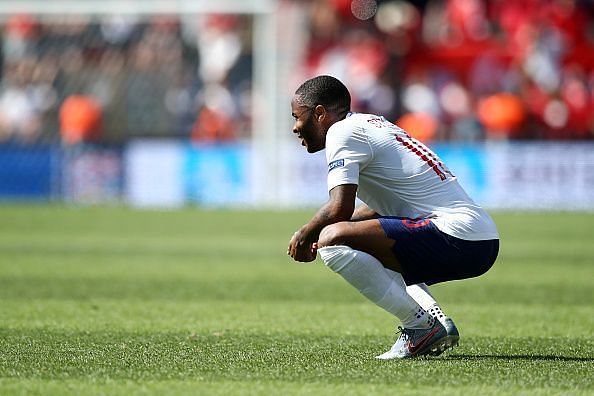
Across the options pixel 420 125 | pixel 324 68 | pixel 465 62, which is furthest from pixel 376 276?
pixel 465 62

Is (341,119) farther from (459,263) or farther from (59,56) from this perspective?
(59,56)

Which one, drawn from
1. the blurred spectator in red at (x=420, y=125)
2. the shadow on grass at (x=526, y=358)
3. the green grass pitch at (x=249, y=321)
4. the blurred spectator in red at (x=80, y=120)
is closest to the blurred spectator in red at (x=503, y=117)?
the blurred spectator in red at (x=420, y=125)

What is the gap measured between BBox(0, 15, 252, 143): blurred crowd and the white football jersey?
1848cm

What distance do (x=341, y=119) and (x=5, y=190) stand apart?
18457mm

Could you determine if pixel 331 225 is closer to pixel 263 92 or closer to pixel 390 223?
pixel 390 223

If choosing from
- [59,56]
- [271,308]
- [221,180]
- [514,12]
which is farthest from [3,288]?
[514,12]

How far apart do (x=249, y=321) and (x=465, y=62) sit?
18.4 m

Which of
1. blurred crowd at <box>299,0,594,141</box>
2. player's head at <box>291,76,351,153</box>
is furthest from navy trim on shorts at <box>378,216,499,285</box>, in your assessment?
blurred crowd at <box>299,0,594,141</box>

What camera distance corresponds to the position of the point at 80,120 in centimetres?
2505

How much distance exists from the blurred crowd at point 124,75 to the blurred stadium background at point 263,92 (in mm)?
35

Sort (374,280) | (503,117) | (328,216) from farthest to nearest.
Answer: (503,117)
(374,280)
(328,216)

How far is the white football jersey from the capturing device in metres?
6.62

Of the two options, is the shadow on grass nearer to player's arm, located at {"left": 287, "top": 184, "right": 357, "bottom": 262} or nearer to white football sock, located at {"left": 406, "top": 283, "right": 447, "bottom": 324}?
white football sock, located at {"left": 406, "top": 283, "right": 447, "bottom": 324}

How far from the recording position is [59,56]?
2666 centimetres
